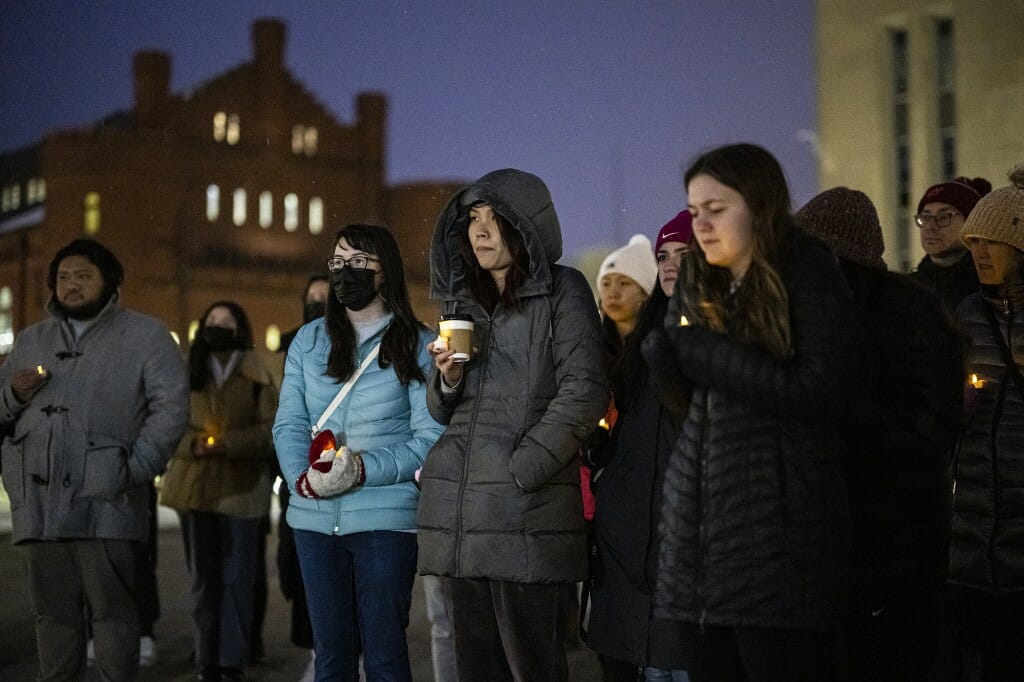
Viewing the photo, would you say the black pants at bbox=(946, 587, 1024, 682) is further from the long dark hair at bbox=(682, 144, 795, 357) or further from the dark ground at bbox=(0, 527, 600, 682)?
the dark ground at bbox=(0, 527, 600, 682)

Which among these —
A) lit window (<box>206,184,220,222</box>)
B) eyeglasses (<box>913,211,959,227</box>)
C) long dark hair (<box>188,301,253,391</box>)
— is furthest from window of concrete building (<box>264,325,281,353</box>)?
eyeglasses (<box>913,211,959,227</box>)

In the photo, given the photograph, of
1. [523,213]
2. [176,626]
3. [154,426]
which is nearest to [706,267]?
[523,213]

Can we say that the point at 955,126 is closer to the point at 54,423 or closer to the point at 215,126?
the point at 54,423

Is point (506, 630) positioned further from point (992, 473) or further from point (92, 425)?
point (92, 425)

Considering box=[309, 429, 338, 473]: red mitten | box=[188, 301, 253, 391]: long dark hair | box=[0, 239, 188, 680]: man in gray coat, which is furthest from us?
box=[188, 301, 253, 391]: long dark hair

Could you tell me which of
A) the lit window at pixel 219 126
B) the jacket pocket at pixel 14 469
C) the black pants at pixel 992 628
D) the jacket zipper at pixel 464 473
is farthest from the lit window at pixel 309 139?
the jacket zipper at pixel 464 473

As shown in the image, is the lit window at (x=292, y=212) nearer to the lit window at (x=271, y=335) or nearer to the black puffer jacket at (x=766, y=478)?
the lit window at (x=271, y=335)

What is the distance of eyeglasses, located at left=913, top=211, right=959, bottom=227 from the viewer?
7.01 metres

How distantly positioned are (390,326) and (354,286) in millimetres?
224

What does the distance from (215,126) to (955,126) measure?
2015 inches

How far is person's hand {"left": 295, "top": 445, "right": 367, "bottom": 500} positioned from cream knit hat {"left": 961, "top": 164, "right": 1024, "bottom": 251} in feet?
8.44

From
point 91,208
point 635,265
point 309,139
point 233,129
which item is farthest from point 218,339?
point 309,139

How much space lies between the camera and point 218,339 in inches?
363

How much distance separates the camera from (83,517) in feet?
21.8
